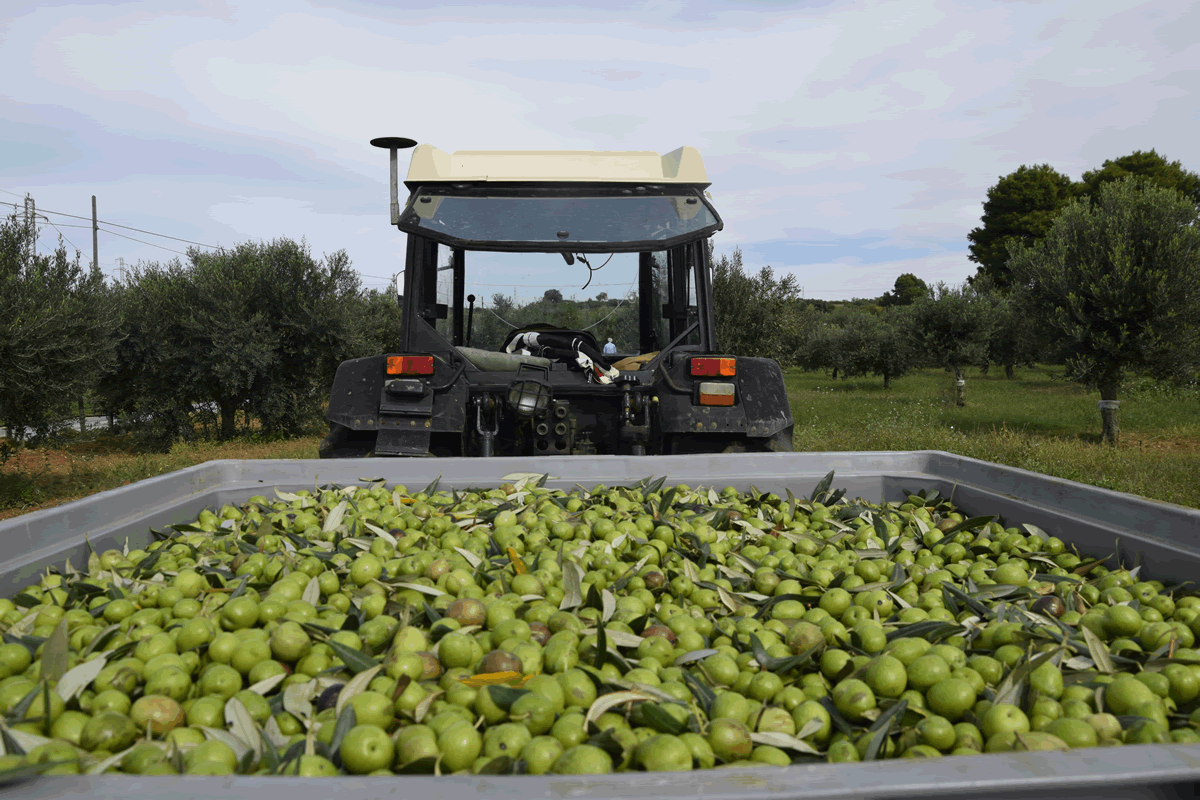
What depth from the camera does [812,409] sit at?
2216cm

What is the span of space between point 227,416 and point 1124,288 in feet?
71.2

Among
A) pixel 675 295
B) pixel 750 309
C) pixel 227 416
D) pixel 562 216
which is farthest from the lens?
pixel 750 309

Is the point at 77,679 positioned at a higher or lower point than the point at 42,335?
lower

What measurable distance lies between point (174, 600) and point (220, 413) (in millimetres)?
18504

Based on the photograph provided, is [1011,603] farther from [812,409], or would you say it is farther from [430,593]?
[812,409]

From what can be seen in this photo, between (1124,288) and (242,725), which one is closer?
(242,725)

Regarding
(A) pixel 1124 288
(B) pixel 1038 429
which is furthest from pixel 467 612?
(B) pixel 1038 429

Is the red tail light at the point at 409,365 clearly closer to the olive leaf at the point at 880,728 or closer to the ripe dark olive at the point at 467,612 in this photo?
the ripe dark olive at the point at 467,612

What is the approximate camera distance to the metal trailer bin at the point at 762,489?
3.12ft

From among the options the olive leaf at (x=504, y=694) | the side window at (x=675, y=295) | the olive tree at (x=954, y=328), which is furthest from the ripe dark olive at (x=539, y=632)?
the olive tree at (x=954, y=328)

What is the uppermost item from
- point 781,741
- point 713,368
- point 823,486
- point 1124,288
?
point 1124,288

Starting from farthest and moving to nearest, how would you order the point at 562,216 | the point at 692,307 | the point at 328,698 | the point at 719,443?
the point at 692,307, the point at 562,216, the point at 719,443, the point at 328,698

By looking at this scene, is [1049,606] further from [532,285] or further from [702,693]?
[532,285]

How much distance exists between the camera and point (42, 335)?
36.6 ft
